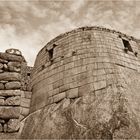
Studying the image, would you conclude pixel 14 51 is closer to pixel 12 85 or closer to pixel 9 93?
pixel 12 85

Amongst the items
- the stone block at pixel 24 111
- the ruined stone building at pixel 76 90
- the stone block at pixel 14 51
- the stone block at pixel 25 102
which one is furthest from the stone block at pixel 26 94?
the stone block at pixel 14 51

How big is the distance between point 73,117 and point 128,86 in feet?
5.33

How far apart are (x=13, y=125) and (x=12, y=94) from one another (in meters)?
0.80

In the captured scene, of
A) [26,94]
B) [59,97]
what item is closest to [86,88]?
Result: [59,97]

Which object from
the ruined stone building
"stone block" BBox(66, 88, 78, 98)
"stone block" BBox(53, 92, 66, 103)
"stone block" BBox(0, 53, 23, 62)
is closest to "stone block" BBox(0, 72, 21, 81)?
the ruined stone building

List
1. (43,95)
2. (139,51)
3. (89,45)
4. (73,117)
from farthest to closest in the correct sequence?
(139,51)
(89,45)
(43,95)
(73,117)

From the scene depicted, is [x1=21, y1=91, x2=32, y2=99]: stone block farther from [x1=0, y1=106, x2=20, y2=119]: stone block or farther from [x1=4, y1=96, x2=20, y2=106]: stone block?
[x1=0, y1=106, x2=20, y2=119]: stone block

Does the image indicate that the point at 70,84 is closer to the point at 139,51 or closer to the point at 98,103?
the point at 98,103

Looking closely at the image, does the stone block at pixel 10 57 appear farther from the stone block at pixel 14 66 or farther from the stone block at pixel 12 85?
the stone block at pixel 12 85

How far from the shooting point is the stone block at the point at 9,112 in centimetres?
473

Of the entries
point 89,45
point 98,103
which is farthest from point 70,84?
point 89,45

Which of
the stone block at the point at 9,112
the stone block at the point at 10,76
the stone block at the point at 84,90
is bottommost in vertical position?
the stone block at the point at 9,112

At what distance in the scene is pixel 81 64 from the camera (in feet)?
18.2

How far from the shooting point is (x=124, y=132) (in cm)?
393
